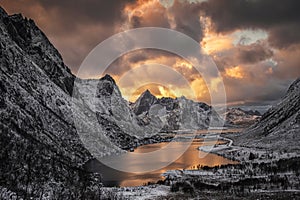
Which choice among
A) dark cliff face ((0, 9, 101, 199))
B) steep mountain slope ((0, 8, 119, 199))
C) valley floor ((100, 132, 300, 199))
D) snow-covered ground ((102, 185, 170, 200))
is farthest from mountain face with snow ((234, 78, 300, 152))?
dark cliff face ((0, 9, 101, 199))

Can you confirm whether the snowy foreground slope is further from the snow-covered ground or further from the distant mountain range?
the snow-covered ground

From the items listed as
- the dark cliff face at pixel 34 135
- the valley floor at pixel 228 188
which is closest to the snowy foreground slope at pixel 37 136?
the dark cliff face at pixel 34 135

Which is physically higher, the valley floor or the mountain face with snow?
the mountain face with snow

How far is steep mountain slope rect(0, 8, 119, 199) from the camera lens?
6462cm

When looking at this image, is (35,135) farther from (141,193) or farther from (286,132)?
(286,132)

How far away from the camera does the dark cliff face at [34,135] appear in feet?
212

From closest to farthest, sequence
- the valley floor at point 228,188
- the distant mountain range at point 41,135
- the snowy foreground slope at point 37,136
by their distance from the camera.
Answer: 1. the valley floor at point 228,188
2. the snowy foreground slope at point 37,136
3. the distant mountain range at point 41,135

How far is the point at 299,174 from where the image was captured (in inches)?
3125

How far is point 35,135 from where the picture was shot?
115438mm

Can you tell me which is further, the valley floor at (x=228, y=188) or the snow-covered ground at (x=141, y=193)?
the snow-covered ground at (x=141, y=193)

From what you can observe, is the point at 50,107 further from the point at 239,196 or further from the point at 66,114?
the point at 239,196

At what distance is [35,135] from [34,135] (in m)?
0.94

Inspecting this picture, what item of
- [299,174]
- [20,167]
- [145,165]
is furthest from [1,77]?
[299,174]

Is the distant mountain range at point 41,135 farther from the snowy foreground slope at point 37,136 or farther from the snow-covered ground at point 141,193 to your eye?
the snow-covered ground at point 141,193
